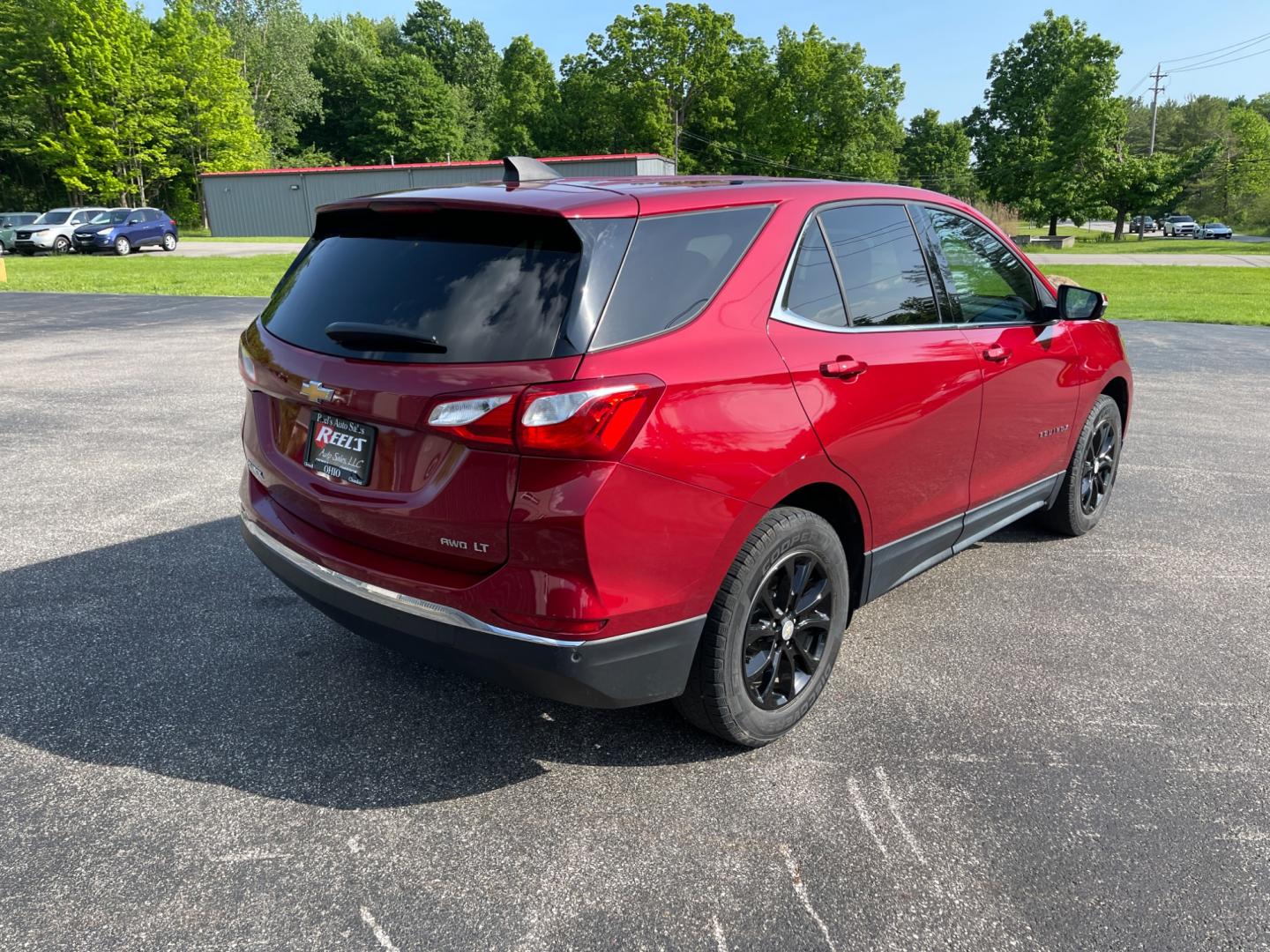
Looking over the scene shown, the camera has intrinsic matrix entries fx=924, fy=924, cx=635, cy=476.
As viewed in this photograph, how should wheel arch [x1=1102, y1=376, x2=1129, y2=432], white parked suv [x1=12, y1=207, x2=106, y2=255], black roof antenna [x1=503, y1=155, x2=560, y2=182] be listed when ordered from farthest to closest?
white parked suv [x1=12, y1=207, x2=106, y2=255], wheel arch [x1=1102, y1=376, x2=1129, y2=432], black roof antenna [x1=503, y1=155, x2=560, y2=182]

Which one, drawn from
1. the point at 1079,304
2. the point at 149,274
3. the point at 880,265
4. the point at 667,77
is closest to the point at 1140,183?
the point at 667,77

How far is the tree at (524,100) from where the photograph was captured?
7894 centimetres

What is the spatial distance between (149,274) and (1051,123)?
54.7 m

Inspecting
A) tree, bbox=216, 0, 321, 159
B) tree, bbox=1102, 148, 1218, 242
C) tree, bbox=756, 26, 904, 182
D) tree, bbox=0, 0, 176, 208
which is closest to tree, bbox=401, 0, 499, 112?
tree, bbox=216, 0, 321, 159

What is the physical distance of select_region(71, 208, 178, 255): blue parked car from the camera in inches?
1375

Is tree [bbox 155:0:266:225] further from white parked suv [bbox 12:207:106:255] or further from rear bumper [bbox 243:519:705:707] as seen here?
rear bumper [bbox 243:519:705:707]

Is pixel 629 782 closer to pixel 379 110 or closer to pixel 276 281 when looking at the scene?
pixel 276 281

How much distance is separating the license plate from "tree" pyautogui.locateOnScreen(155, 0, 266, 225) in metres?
61.2

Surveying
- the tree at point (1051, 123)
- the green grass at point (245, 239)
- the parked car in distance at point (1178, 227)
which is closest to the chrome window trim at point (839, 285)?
the green grass at point (245, 239)

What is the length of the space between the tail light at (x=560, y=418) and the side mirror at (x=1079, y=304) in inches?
112

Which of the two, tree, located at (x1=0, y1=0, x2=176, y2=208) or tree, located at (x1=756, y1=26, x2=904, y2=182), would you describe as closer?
tree, located at (x1=0, y1=0, x2=176, y2=208)

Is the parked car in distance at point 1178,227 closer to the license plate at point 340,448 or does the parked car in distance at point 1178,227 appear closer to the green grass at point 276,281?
the green grass at point 276,281

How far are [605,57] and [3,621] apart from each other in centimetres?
8034

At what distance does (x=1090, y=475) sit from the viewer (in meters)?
5.06
